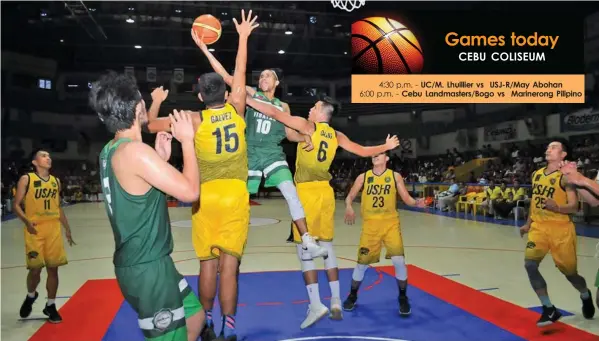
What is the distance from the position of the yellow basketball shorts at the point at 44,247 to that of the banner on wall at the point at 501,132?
2595 centimetres

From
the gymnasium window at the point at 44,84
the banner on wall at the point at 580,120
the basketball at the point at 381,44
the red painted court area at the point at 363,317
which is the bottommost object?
the red painted court area at the point at 363,317

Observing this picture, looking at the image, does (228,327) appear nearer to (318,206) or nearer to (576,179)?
(318,206)

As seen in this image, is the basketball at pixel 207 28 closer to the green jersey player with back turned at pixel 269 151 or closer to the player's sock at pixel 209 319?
the green jersey player with back turned at pixel 269 151

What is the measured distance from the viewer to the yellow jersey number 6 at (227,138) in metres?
3.97

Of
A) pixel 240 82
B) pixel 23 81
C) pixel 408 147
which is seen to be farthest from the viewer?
pixel 408 147

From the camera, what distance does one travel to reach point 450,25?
48.6 ft

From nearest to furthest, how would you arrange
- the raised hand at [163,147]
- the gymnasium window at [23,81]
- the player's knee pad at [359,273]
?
the raised hand at [163,147], the player's knee pad at [359,273], the gymnasium window at [23,81]

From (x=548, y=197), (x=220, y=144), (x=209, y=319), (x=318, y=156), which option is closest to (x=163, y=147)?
(x=220, y=144)

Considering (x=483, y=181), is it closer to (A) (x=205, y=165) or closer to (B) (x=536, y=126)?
(B) (x=536, y=126)

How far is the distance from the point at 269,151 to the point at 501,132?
2650 cm

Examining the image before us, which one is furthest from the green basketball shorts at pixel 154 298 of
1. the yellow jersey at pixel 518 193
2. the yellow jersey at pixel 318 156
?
the yellow jersey at pixel 518 193

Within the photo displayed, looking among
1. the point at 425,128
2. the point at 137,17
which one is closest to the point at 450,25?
the point at 137,17

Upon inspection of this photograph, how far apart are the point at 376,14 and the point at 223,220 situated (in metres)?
10.6

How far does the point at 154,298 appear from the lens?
2.48 m
